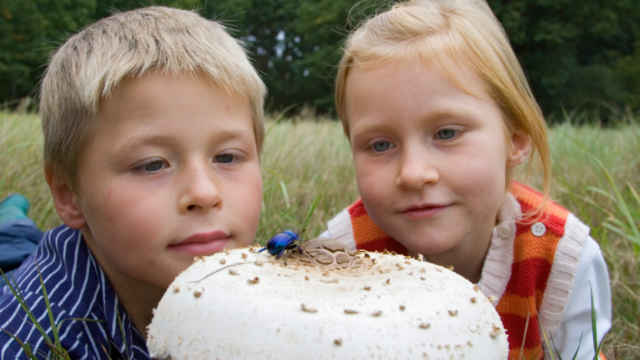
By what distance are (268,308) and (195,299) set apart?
16 cm

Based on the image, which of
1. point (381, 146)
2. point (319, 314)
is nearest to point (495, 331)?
point (319, 314)

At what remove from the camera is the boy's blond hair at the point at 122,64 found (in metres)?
1.60

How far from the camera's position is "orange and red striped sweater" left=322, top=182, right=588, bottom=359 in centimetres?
201

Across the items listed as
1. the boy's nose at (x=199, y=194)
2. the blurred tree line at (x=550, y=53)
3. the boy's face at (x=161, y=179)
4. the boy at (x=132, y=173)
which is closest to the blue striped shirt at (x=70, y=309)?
the boy at (x=132, y=173)

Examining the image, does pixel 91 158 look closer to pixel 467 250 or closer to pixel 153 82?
pixel 153 82

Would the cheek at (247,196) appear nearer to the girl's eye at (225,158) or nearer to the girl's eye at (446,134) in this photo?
the girl's eye at (225,158)

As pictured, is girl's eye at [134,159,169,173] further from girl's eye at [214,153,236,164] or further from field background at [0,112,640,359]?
field background at [0,112,640,359]

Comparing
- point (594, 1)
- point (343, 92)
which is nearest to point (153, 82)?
point (343, 92)

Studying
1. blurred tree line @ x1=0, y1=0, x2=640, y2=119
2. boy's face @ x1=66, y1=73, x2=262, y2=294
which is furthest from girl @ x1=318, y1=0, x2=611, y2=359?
blurred tree line @ x1=0, y1=0, x2=640, y2=119

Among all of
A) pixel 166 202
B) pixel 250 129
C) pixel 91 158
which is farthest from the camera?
pixel 250 129

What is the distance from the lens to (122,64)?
1.58 m

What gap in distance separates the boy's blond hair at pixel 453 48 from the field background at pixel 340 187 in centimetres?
45

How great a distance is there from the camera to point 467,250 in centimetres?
207

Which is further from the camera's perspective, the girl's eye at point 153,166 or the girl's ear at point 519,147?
the girl's ear at point 519,147
